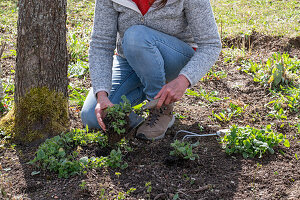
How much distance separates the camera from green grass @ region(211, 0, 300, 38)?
489cm

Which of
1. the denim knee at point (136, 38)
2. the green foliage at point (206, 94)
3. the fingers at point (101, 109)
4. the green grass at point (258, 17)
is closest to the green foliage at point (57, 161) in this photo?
the fingers at point (101, 109)

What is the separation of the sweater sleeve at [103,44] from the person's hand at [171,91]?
439mm

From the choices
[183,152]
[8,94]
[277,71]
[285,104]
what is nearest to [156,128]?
[183,152]

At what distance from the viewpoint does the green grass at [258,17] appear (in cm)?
489

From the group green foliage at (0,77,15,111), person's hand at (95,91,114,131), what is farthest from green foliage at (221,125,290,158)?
green foliage at (0,77,15,111)

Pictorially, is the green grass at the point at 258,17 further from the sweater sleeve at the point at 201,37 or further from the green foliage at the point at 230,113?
the sweater sleeve at the point at 201,37

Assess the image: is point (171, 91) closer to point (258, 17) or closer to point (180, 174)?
point (180, 174)

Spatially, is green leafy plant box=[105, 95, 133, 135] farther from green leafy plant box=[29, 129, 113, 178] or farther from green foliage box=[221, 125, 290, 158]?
green foliage box=[221, 125, 290, 158]

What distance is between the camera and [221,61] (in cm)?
454

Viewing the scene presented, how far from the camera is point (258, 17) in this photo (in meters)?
5.50

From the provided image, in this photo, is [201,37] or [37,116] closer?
Answer: [201,37]

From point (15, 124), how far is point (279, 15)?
4.05m

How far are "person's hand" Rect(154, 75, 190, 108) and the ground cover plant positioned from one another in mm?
339

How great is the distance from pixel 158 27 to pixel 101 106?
2.61 feet
